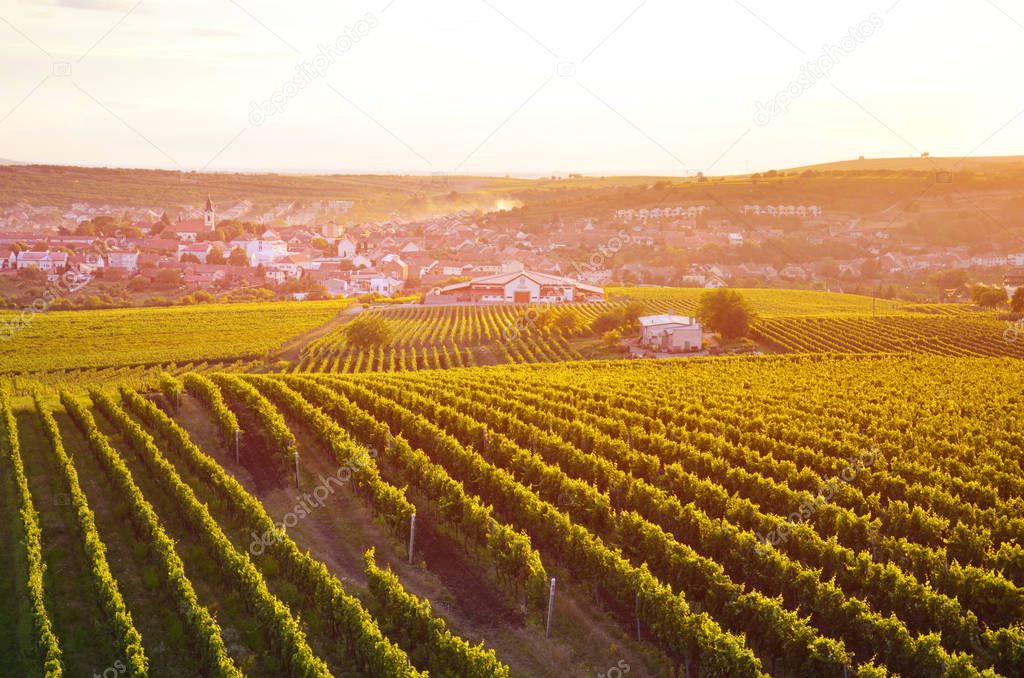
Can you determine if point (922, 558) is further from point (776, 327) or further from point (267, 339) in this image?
point (267, 339)

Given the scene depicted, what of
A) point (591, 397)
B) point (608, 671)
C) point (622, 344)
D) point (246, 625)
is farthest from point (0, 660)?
point (622, 344)

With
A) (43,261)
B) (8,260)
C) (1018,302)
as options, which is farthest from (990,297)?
(8,260)

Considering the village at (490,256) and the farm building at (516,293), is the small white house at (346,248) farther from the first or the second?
the farm building at (516,293)

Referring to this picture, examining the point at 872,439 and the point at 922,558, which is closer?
the point at 922,558

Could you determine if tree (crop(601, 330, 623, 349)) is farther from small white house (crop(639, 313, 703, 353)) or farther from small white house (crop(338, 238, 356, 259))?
small white house (crop(338, 238, 356, 259))

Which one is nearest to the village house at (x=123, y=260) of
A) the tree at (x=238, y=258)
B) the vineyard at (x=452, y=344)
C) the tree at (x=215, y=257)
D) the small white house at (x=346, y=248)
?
the tree at (x=215, y=257)

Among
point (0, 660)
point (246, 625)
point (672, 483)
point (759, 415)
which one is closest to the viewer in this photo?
point (0, 660)

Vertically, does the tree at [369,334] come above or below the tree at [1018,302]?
below
